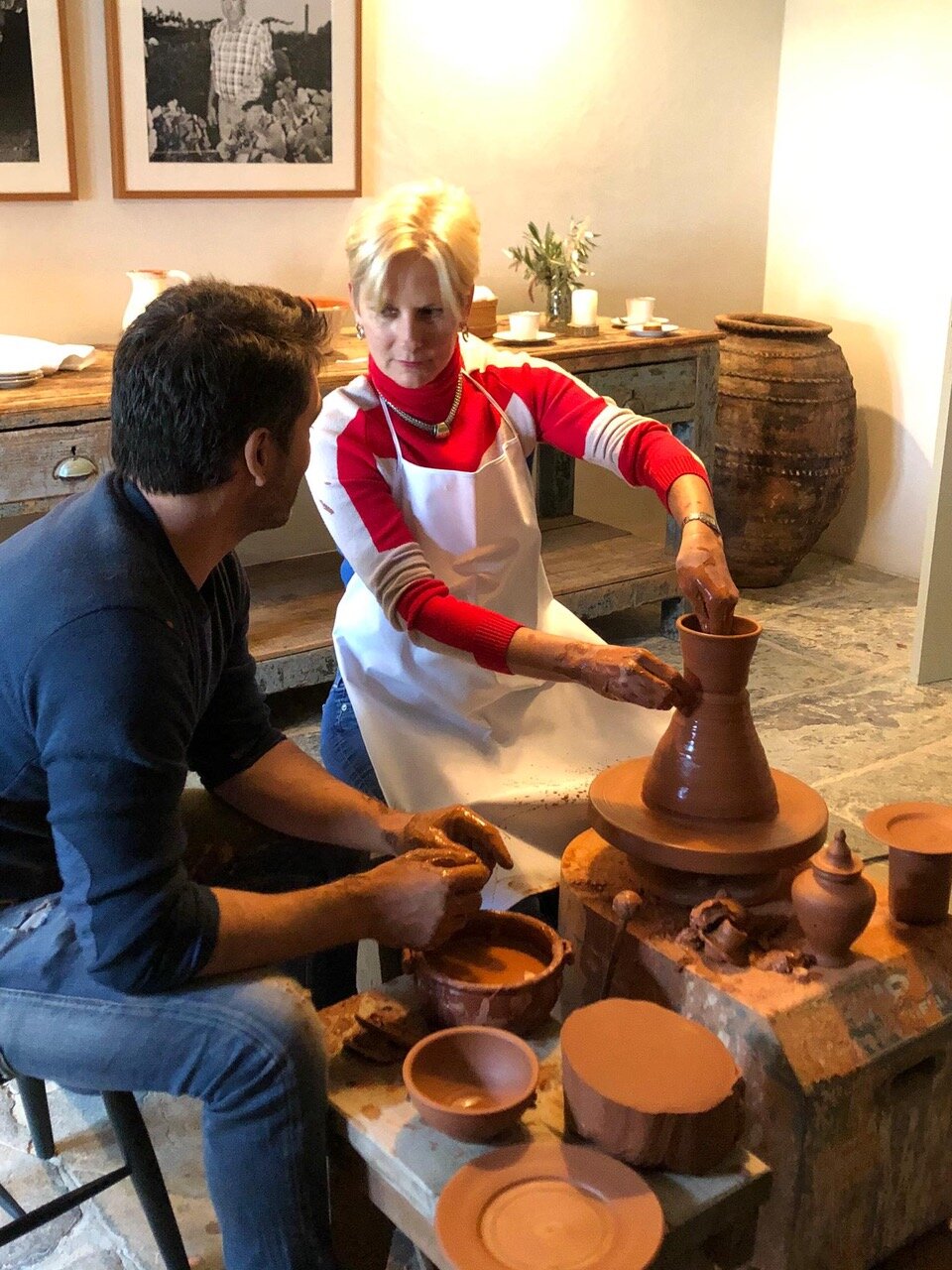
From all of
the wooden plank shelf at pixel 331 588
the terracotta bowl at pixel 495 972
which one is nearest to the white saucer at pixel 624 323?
the wooden plank shelf at pixel 331 588

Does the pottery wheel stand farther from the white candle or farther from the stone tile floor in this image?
the white candle

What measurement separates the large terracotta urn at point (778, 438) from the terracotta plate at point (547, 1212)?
3674 millimetres

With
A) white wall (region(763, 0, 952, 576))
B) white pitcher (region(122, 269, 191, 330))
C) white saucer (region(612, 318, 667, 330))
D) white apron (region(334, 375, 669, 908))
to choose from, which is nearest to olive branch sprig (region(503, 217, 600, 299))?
white saucer (region(612, 318, 667, 330))

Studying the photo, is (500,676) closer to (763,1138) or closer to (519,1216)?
(763,1138)

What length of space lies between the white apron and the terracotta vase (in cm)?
42

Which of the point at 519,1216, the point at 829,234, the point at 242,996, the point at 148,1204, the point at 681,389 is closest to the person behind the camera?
the point at 519,1216

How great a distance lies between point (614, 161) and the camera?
4738mm

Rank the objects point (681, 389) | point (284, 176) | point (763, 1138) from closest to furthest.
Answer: point (763, 1138)
point (284, 176)
point (681, 389)

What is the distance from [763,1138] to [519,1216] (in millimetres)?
403

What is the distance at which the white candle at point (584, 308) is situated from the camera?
4.16 meters

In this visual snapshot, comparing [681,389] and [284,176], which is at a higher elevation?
[284,176]

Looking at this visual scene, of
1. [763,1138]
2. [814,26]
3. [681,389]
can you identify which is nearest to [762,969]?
[763,1138]

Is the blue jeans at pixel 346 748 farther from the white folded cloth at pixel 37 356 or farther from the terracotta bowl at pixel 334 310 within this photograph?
the terracotta bowl at pixel 334 310

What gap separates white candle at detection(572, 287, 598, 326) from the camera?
416 centimetres
